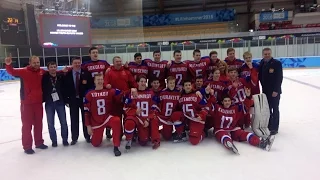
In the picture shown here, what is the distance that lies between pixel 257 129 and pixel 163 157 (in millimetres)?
1417

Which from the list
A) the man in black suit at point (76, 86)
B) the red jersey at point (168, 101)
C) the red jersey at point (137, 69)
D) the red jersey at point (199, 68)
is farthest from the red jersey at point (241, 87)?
the man in black suit at point (76, 86)

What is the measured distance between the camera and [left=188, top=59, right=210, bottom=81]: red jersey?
13.7ft

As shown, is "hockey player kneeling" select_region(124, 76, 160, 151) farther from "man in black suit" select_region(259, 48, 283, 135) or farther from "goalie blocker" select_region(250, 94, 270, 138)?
"man in black suit" select_region(259, 48, 283, 135)

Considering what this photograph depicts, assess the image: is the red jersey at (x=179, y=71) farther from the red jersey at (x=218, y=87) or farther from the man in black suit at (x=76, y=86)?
the man in black suit at (x=76, y=86)

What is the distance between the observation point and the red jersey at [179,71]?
4.10 meters

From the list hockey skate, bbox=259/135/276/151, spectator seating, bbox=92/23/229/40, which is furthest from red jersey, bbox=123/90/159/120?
spectator seating, bbox=92/23/229/40

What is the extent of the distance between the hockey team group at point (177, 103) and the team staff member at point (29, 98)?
0.37 meters

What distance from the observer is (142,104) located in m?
3.49

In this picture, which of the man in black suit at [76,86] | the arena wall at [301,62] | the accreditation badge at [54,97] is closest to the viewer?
the accreditation badge at [54,97]

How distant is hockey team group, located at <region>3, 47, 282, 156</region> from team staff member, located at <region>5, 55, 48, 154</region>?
1.22 ft

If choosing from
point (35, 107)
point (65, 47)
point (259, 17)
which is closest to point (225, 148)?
point (35, 107)

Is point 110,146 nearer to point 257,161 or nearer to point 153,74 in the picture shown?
point 153,74

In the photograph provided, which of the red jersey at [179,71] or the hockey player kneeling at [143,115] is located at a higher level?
the red jersey at [179,71]

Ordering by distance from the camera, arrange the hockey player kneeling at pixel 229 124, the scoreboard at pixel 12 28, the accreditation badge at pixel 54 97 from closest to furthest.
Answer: the hockey player kneeling at pixel 229 124 → the accreditation badge at pixel 54 97 → the scoreboard at pixel 12 28
